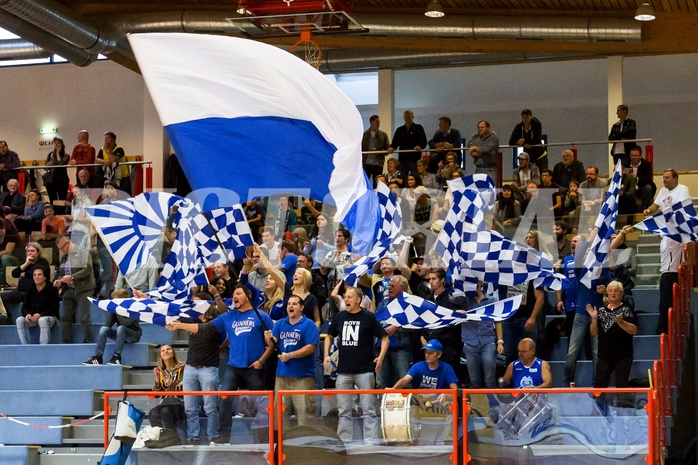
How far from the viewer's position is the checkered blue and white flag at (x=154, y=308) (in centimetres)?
1270

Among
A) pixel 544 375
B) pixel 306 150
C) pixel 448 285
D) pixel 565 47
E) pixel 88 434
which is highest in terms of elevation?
pixel 565 47

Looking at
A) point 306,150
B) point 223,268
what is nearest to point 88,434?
point 223,268

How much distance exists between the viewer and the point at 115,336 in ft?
54.1

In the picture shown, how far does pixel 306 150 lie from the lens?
31.5ft

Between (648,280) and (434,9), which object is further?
(434,9)

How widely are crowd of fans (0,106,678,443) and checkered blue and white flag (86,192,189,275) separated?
48 centimetres

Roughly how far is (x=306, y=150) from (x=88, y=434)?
6965mm

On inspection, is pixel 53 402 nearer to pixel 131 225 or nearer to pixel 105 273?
pixel 105 273

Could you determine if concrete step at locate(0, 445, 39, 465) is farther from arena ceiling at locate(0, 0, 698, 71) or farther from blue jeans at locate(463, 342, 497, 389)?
arena ceiling at locate(0, 0, 698, 71)

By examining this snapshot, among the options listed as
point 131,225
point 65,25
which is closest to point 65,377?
point 131,225

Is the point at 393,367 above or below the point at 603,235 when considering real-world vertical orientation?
below

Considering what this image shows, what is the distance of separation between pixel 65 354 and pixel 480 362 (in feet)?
21.7

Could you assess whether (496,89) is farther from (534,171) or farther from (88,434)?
(88,434)

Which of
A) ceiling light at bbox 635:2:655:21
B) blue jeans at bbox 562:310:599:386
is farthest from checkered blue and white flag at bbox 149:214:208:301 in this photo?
ceiling light at bbox 635:2:655:21
